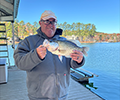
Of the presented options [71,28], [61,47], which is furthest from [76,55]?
[71,28]

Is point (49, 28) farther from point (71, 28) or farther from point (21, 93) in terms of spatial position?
point (71, 28)

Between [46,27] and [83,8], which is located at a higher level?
[83,8]

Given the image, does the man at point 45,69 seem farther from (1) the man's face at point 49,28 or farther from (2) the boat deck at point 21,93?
(2) the boat deck at point 21,93

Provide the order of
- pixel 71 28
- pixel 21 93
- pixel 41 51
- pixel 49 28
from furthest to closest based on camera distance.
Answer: pixel 71 28, pixel 21 93, pixel 49 28, pixel 41 51

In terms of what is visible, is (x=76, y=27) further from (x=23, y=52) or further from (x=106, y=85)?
(x=23, y=52)

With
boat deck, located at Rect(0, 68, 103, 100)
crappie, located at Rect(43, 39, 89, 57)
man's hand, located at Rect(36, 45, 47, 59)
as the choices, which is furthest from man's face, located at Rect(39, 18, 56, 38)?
boat deck, located at Rect(0, 68, 103, 100)

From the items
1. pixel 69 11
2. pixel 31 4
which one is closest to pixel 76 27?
pixel 69 11

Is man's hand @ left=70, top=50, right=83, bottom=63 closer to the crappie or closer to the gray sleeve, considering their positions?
the crappie

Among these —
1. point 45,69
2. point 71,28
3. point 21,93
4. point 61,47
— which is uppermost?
point 71,28

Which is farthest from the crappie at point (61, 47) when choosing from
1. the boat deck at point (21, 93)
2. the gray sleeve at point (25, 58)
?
the boat deck at point (21, 93)

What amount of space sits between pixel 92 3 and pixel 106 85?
318 feet

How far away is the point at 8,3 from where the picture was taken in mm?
3902

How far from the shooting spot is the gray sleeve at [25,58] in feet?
3.95

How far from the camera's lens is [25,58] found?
1252 millimetres
